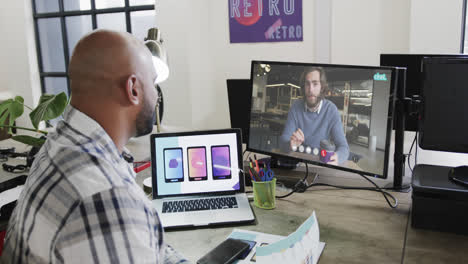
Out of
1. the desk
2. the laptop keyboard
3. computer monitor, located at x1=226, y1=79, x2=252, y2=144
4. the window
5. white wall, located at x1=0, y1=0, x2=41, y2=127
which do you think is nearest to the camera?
the desk

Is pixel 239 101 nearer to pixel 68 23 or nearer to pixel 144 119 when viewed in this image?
pixel 144 119

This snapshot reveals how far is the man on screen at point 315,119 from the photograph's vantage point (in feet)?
4.58

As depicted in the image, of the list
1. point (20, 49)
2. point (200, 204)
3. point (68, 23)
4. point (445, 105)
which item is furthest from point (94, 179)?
point (20, 49)

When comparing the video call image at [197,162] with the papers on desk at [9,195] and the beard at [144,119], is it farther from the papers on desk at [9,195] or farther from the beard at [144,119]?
the papers on desk at [9,195]

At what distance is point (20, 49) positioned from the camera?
4.84 m

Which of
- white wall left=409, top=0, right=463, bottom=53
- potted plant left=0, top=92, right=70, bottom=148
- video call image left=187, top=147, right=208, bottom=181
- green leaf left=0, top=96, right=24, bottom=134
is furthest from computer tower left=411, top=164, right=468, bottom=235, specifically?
white wall left=409, top=0, right=463, bottom=53

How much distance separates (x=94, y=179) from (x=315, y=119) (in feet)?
2.97

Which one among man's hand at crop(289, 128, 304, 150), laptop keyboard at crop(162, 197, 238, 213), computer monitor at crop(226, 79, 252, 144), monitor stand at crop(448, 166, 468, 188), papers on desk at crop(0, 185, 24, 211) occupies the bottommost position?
papers on desk at crop(0, 185, 24, 211)

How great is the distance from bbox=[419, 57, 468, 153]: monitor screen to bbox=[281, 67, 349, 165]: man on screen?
254 millimetres

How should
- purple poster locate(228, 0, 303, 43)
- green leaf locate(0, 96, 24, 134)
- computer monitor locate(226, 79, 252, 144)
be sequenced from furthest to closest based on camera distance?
1. purple poster locate(228, 0, 303, 43)
2. computer monitor locate(226, 79, 252, 144)
3. green leaf locate(0, 96, 24, 134)

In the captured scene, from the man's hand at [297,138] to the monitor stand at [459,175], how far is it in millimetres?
479

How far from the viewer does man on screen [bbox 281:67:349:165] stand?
1.40 meters

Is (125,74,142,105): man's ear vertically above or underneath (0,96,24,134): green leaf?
above

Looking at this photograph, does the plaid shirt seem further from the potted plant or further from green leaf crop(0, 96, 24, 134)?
green leaf crop(0, 96, 24, 134)
